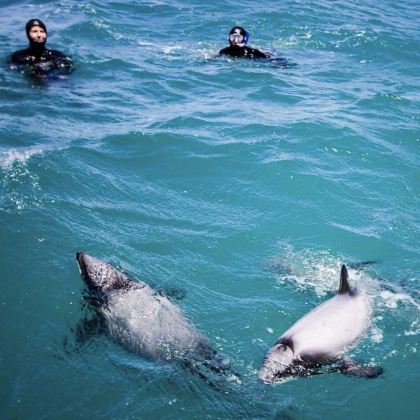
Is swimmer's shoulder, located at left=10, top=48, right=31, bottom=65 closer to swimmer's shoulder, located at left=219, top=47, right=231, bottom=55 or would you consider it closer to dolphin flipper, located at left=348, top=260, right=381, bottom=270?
swimmer's shoulder, located at left=219, top=47, right=231, bottom=55

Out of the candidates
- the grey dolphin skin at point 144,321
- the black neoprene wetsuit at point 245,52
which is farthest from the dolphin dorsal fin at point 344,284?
the black neoprene wetsuit at point 245,52

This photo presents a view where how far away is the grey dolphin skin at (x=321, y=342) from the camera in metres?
5.79

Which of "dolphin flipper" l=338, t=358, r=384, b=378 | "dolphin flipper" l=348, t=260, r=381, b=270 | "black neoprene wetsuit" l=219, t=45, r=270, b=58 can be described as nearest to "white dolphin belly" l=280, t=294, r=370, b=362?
"dolphin flipper" l=338, t=358, r=384, b=378

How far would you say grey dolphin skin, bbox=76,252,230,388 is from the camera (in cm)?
579

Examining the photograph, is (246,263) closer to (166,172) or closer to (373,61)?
(166,172)

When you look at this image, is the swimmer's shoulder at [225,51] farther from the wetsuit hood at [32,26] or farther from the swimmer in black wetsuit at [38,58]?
the wetsuit hood at [32,26]

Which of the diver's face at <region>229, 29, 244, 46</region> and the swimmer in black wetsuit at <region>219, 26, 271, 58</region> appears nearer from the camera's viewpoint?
the diver's face at <region>229, 29, 244, 46</region>

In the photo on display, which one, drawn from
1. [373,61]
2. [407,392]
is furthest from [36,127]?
[373,61]

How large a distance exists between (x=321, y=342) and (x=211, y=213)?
3.19m

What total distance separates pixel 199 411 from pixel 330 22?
17112 millimetres

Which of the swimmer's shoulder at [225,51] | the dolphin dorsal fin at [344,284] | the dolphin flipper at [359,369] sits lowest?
the dolphin flipper at [359,369]

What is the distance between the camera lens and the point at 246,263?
7.50m

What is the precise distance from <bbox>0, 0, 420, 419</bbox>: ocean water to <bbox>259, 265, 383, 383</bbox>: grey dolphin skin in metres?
0.16

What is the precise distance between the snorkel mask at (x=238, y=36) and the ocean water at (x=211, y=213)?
0.61 m
